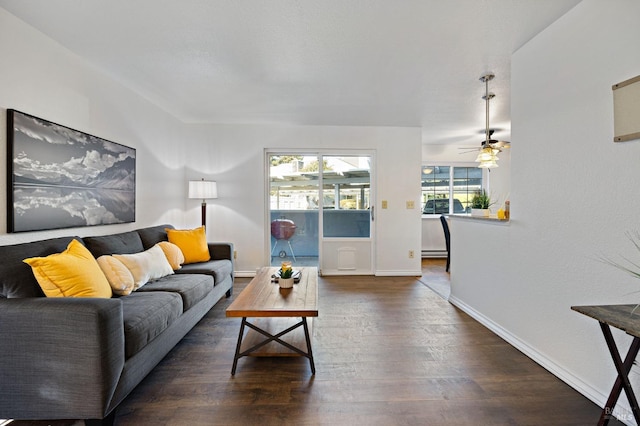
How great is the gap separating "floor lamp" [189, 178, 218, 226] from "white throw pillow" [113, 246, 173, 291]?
4.55 feet

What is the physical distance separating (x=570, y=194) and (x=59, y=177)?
3675mm

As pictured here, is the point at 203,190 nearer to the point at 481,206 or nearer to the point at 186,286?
the point at 186,286

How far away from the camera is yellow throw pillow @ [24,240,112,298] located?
1.62 meters

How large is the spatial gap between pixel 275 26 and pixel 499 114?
11.5ft

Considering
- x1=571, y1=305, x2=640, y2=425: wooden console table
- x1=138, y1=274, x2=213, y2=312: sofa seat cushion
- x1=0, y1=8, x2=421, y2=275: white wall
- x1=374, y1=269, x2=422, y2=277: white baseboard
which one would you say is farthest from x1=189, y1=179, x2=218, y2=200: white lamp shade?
x1=571, y1=305, x2=640, y2=425: wooden console table

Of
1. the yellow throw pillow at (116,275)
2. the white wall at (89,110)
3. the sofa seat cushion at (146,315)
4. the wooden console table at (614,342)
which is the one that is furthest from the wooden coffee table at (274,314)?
the white wall at (89,110)

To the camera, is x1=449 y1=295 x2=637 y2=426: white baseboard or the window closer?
x1=449 y1=295 x2=637 y2=426: white baseboard

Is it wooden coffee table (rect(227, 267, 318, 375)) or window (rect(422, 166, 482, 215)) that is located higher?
window (rect(422, 166, 482, 215))

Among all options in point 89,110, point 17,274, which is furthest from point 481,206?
point 89,110

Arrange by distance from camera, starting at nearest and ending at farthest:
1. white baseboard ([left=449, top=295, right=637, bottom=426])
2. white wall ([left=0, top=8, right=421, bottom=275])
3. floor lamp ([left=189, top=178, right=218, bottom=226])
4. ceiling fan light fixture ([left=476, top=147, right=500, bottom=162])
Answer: white baseboard ([left=449, top=295, right=637, bottom=426]), ceiling fan light fixture ([left=476, top=147, right=500, bottom=162]), white wall ([left=0, top=8, right=421, bottom=275]), floor lamp ([left=189, top=178, right=218, bottom=226])

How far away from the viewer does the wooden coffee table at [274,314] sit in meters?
1.91

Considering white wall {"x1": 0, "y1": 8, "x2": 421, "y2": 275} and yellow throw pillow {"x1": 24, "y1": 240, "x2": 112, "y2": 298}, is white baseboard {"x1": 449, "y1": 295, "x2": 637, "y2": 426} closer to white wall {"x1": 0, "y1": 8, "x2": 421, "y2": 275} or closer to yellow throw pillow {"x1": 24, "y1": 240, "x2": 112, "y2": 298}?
white wall {"x1": 0, "y1": 8, "x2": 421, "y2": 275}

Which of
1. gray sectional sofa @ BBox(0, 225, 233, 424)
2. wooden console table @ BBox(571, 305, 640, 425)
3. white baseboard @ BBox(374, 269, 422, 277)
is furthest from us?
white baseboard @ BBox(374, 269, 422, 277)

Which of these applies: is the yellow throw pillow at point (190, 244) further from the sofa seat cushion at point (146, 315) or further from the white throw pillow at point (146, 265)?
the sofa seat cushion at point (146, 315)
